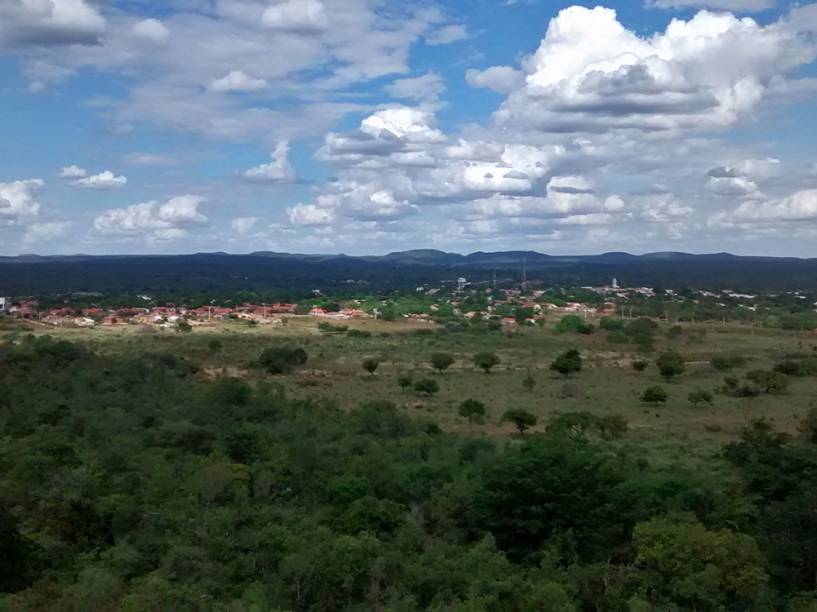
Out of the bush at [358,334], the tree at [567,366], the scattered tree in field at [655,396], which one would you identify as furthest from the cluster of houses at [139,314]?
the scattered tree in field at [655,396]

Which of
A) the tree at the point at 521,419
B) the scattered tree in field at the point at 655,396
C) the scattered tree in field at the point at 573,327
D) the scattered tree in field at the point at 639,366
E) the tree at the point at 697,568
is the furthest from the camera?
the scattered tree in field at the point at 573,327

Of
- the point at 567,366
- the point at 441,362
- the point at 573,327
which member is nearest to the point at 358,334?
the point at 573,327

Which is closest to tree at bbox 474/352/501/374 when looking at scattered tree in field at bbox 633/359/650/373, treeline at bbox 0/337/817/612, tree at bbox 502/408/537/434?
scattered tree in field at bbox 633/359/650/373

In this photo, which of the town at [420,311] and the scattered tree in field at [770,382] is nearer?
the scattered tree in field at [770,382]

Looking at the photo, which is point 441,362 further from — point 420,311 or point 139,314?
point 420,311

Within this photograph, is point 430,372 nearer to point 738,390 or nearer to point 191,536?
point 738,390

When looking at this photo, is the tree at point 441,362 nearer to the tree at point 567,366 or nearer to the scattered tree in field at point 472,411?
the tree at point 567,366

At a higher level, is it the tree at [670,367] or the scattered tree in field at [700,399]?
the tree at [670,367]
